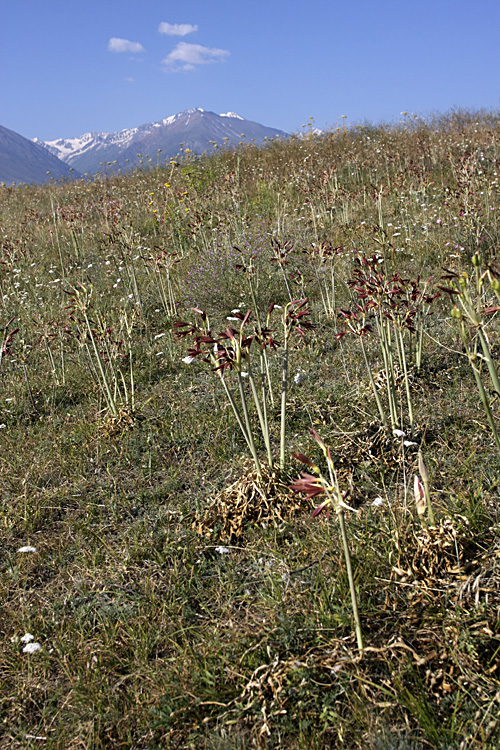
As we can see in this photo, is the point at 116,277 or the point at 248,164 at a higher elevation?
the point at 248,164

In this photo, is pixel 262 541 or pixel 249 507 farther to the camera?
pixel 249 507

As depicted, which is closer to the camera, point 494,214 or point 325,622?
point 325,622

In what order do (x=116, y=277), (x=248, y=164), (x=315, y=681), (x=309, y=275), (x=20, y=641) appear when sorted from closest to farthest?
(x=315, y=681) < (x=20, y=641) < (x=309, y=275) < (x=116, y=277) < (x=248, y=164)

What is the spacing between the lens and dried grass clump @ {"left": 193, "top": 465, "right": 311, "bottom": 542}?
237 centimetres

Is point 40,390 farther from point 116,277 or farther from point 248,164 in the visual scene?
point 248,164

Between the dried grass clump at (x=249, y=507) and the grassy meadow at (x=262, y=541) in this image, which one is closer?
the grassy meadow at (x=262, y=541)

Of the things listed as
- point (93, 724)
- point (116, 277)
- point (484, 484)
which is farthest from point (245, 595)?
point (116, 277)

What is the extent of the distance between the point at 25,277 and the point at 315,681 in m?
6.87

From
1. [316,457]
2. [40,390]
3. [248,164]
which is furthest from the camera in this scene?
[248,164]

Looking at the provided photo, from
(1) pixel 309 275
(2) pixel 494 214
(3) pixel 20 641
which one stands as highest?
(2) pixel 494 214

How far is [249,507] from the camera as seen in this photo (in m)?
2.40

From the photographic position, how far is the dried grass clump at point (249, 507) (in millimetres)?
2371

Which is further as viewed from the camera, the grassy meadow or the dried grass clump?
the dried grass clump

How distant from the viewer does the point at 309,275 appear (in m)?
5.91
